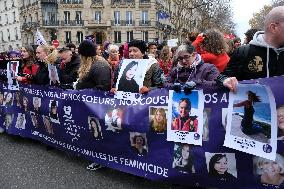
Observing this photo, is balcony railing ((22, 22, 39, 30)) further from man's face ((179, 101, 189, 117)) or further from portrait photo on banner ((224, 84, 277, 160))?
portrait photo on banner ((224, 84, 277, 160))

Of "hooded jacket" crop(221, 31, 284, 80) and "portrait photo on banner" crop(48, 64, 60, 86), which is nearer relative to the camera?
"hooded jacket" crop(221, 31, 284, 80)

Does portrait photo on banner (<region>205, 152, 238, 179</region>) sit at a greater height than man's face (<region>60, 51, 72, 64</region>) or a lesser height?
lesser

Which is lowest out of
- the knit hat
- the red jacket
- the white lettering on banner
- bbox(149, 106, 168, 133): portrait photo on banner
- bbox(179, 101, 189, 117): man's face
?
the white lettering on banner

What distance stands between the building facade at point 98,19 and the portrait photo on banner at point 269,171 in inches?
2126

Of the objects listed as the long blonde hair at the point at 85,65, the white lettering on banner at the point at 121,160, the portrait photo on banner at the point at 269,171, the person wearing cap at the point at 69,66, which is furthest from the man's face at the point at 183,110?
the person wearing cap at the point at 69,66

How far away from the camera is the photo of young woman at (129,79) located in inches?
184

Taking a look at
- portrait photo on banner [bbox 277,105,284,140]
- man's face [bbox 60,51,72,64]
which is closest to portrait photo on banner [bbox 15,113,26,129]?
man's face [bbox 60,51,72,64]

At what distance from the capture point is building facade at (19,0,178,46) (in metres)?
57.5

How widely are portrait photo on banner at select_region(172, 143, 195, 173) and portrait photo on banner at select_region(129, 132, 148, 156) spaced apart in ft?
1.58

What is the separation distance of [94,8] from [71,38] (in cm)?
569

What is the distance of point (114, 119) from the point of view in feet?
15.9

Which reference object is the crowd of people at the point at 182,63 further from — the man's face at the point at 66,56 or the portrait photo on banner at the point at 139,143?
the portrait photo on banner at the point at 139,143

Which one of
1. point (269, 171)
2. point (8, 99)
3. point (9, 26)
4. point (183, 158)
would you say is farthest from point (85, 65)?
point (9, 26)

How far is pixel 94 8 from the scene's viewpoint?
57.5 m
